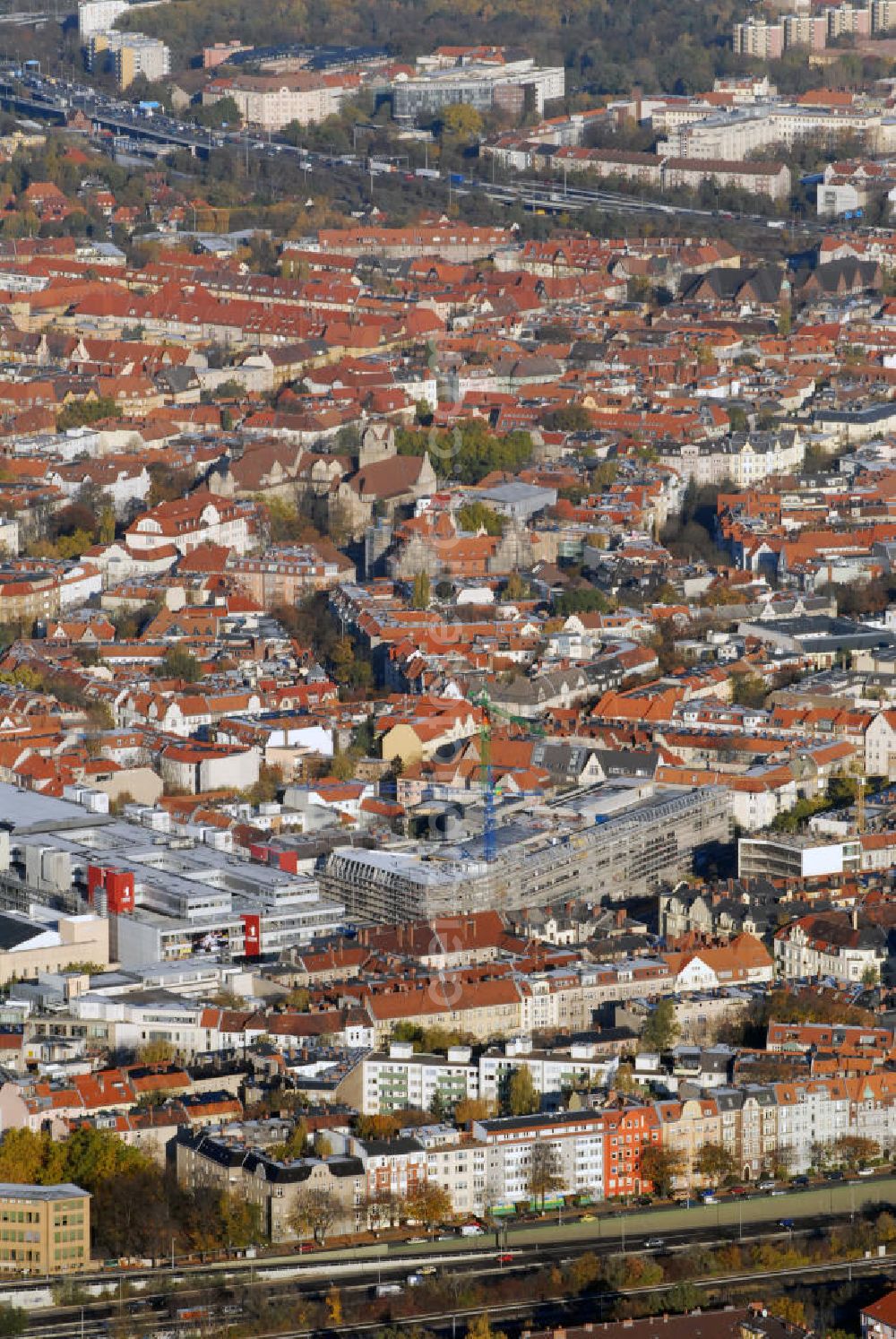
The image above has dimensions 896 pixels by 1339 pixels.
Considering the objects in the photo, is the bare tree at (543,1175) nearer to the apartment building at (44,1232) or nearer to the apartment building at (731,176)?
the apartment building at (44,1232)

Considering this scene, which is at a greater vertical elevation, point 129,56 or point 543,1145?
point 129,56

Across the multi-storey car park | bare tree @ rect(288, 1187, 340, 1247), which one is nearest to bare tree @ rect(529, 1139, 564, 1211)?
bare tree @ rect(288, 1187, 340, 1247)

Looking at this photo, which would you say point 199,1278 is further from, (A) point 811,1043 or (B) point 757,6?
(B) point 757,6

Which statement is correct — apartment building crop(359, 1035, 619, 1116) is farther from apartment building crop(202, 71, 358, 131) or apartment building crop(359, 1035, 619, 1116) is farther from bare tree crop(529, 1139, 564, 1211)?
apartment building crop(202, 71, 358, 131)

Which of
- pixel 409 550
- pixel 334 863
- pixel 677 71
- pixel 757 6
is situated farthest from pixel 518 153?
pixel 334 863

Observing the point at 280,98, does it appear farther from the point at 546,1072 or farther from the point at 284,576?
the point at 546,1072

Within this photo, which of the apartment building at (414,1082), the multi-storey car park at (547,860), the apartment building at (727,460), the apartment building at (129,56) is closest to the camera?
the apartment building at (414,1082)

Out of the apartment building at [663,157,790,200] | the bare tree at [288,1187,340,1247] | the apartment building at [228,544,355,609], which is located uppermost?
the apartment building at [663,157,790,200]

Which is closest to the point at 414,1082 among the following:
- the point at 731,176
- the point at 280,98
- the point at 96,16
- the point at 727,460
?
the point at 727,460

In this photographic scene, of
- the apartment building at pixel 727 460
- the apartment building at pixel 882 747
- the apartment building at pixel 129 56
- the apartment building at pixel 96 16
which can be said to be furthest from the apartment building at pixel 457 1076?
the apartment building at pixel 96 16
